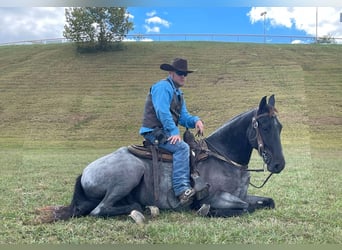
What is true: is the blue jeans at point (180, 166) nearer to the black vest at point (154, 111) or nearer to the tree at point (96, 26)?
the black vest at point (154, 111)

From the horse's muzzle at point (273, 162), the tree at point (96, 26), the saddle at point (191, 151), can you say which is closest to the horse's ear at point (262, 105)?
the horse's muzzle at point (273, 162)

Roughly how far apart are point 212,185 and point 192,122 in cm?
75

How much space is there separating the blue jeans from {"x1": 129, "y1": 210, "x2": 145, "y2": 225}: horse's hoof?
1.62ft

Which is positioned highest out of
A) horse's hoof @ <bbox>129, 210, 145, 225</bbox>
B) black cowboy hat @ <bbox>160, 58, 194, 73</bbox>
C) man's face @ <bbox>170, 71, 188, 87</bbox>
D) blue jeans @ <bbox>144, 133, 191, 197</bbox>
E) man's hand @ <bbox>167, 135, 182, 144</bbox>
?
black cowboy hat @ <bbox>160, 58, 194, 73</bbox>

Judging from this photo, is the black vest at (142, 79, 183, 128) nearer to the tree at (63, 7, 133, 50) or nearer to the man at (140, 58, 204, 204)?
the man at (140, 58, 204, 204)

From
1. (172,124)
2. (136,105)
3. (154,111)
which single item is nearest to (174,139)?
(172,124)

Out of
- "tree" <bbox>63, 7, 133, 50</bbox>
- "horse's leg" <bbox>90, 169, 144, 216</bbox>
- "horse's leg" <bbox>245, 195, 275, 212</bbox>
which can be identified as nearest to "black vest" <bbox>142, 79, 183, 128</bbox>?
"horse's leg" <bbox>90, 169, 144, 216</bbox>

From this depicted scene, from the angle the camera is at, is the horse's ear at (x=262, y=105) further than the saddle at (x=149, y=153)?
No

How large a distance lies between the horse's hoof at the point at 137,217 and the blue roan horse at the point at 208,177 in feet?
0.18

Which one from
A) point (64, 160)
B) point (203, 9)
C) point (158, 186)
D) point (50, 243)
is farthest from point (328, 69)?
point (50, 243)

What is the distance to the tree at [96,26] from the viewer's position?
593 cm

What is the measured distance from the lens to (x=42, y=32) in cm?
630

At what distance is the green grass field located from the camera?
18.1 ft

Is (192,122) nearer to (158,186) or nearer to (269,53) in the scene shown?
(158,186)
